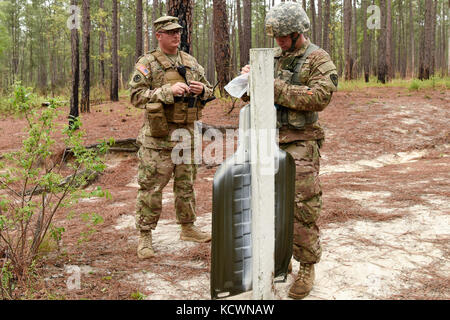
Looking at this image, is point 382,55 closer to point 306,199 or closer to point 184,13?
point 184,13

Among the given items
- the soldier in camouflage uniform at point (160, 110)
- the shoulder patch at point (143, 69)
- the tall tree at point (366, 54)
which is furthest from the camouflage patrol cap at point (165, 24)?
the tall tree at point (366, 54)

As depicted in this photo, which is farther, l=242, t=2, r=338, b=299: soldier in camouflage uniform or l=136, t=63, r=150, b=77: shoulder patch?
l=136, t=63, r=150, b=77: shoulder patch

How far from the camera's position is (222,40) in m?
10.6

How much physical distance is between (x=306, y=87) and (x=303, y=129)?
1.04ft

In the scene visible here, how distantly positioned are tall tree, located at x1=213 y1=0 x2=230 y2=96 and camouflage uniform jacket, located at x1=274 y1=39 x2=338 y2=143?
26.6ft

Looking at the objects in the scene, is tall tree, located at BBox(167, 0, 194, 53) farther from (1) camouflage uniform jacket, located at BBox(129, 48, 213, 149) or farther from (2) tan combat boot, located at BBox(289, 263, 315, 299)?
(2) tan combat boot, located at BBox(289, 263, 315, 299)

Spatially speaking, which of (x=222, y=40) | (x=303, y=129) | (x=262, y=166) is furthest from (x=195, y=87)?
(x=222, y=40)

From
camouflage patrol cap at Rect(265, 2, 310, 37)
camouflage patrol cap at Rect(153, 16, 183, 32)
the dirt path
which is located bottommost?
the dirt path

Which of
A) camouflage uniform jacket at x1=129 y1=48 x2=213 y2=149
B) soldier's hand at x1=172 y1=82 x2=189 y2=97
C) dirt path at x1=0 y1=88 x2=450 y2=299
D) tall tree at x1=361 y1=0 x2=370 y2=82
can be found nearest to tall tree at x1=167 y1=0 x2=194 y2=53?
camouflage uniform jacket at x1=129 y1=48 x2=213 y2=149

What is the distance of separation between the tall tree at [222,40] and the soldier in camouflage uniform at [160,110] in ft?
23.2

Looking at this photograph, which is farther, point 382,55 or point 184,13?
point 382,55

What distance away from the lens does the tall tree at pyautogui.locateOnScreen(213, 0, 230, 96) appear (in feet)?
34.3

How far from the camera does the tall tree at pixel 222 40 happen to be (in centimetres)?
1045
